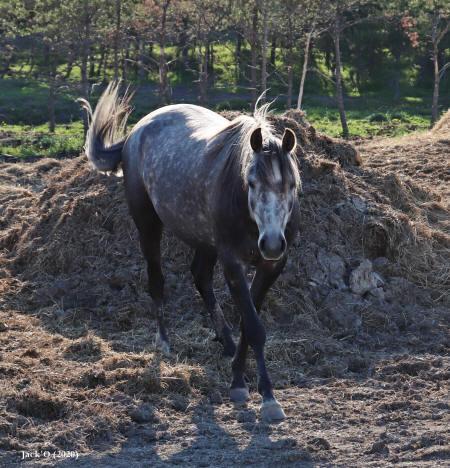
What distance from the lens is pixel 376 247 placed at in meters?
8.50

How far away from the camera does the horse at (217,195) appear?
523 cm

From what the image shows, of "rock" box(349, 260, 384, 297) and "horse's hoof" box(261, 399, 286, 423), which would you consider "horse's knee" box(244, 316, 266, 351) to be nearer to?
"horse's hoof" box(261, 399, 286, 423)

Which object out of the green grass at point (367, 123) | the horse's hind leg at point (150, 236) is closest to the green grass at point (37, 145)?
the green grass at point (367, 123)

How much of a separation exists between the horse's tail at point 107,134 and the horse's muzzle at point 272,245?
292 cm

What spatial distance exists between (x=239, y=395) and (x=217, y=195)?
1349 mm

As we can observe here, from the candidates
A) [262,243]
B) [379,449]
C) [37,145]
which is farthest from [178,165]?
[37,145]

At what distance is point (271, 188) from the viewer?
5.16 m

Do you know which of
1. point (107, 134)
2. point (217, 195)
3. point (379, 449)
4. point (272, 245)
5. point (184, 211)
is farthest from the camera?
point (107, 134)

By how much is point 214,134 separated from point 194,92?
35.8m

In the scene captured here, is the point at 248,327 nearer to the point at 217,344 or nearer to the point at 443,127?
the point at 217,344

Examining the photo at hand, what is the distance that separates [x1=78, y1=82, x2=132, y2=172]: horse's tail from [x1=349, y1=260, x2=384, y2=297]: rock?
239cm

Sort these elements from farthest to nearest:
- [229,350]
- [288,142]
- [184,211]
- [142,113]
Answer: [142,113], [229,350], [184,211], [288,142]

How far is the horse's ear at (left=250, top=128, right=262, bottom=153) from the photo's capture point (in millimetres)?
5242

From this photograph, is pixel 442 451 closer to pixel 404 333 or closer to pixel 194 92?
pixel 404 333
